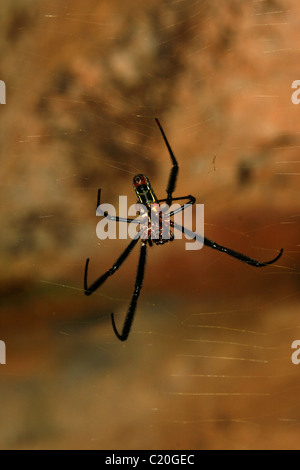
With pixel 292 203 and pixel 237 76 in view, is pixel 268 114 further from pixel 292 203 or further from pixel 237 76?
pixel 292 203

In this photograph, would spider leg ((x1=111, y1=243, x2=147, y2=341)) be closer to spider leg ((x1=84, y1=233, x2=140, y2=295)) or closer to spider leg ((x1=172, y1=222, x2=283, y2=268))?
spider leg ((x1=84, y1=233, x2=140, y2=295))

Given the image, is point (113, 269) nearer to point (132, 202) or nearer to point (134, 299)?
point (134, 299)

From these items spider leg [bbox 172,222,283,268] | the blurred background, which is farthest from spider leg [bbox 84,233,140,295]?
spider leg [bbox 172,222,283,268]

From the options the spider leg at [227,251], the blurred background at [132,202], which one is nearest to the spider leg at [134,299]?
the blurred background at [132,202]

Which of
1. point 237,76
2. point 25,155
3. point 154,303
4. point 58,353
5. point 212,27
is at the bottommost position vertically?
Answer: point 58,353

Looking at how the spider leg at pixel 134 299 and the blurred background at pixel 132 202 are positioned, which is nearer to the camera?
the blurred background at pixel 132 202

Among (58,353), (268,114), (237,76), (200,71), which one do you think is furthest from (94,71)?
(58,353)

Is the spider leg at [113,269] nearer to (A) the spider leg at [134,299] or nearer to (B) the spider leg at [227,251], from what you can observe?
(A) the spider leg at [134,299]

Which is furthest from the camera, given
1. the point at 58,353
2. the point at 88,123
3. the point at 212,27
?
the point at 58,353
